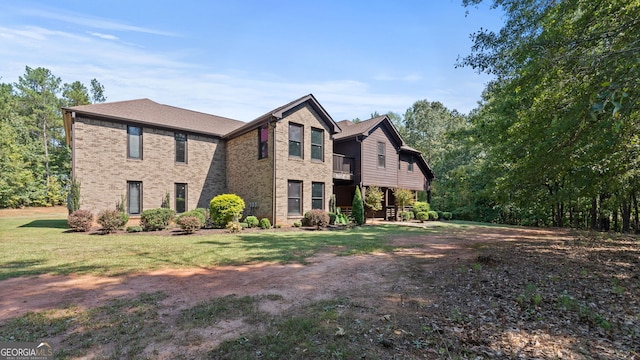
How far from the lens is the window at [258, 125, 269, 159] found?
1583cm

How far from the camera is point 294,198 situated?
16094 millimetres

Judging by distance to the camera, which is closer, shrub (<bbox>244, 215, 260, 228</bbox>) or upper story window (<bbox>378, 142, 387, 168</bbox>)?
shrub (<bbox>244, 215, 260, 228</bbox>)

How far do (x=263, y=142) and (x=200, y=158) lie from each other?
4685mm

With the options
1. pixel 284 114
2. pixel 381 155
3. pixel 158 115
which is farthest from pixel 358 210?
pixel 158 115

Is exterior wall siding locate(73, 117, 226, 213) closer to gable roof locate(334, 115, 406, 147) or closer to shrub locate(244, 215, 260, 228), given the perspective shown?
shrub locate(244, 215, 260, 228)

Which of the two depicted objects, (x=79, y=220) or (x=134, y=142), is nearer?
(x=79, y=220)

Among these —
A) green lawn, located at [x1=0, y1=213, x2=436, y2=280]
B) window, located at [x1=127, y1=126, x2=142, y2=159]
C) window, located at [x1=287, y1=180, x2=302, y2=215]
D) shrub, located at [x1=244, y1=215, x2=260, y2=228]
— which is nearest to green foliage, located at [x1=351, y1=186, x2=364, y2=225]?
window, located at [x1=287, y1=180, x2=302, y2=215]

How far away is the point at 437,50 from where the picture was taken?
978 centimetres

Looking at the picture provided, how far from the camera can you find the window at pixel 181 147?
56.0 ft

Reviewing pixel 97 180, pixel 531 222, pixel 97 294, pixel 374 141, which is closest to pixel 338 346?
pixel 97 294

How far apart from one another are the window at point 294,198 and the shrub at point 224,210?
2.92 m

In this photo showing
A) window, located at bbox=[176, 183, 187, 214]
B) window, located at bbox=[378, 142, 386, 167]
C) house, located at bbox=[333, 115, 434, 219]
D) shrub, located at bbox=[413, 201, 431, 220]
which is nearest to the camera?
window, located at bbox=[176, 183, 187, 214]

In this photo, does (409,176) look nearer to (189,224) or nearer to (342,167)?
(342,167)

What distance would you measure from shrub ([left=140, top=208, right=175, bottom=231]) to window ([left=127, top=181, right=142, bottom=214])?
2.97m
